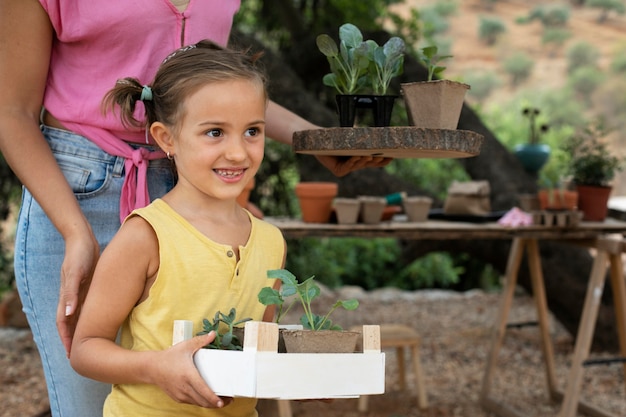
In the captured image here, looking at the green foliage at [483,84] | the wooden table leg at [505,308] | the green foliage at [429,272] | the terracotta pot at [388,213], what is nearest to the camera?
the terracotta pot at [388,213]

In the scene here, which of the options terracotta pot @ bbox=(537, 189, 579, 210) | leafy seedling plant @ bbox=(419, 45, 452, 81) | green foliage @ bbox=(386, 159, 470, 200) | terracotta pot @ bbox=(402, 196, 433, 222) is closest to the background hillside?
green foliage @ bbox=(386, 159, 470, 200)

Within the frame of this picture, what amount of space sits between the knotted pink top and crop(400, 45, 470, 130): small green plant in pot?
1.60 feet

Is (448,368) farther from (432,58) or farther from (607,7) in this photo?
(607,7)

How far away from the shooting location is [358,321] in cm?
621

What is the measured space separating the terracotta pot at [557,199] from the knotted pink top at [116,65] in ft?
8.92

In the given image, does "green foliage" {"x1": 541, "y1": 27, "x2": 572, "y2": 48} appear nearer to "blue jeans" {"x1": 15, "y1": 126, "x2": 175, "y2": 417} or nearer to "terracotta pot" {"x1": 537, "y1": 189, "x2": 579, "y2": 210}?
"terracotta pot" {"x1": 537, "y1": 189, "x2": 579, "y2": 210}

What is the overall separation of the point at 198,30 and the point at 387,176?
3.70 m

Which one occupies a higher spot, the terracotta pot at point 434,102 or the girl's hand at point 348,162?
the terracotta pot at point 434,102

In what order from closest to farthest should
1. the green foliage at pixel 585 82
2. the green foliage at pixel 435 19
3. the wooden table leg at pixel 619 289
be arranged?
the wooden table leg at pixel 619 289
the green foliage at pixel 585 82
the green foliage at pixel 435 19

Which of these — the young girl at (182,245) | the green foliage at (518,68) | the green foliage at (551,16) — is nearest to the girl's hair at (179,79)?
the young girl at (182,245)

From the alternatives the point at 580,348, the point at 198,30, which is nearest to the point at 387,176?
the point at 580,348

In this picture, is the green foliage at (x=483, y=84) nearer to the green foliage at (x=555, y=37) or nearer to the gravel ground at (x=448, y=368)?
the green foliage at (x=555, y=37)

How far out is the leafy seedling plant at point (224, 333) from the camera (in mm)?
1284

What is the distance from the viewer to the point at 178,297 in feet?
4.64
